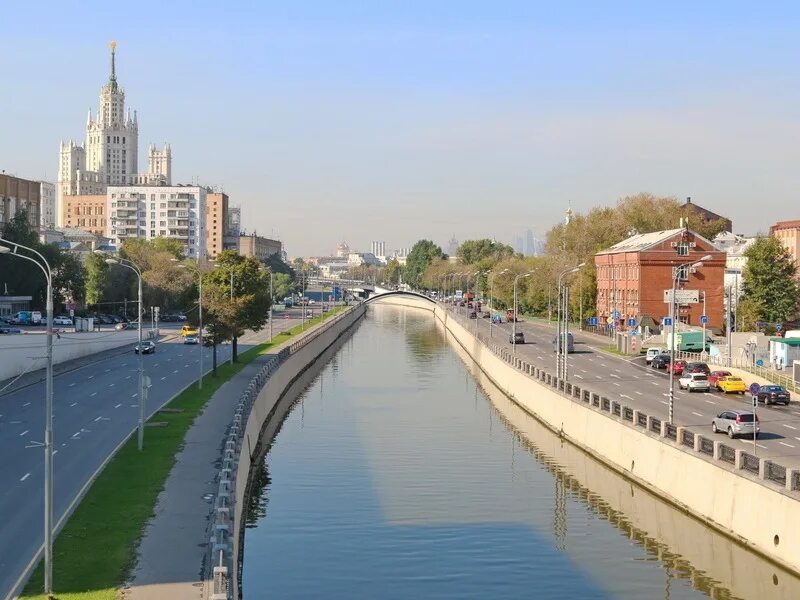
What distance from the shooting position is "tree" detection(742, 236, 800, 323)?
11425 cm

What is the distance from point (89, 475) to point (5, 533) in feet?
29.2

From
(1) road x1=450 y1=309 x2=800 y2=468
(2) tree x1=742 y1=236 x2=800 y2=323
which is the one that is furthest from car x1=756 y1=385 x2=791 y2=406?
(2) tree x1=742 y1=236 x2=800 y2=323

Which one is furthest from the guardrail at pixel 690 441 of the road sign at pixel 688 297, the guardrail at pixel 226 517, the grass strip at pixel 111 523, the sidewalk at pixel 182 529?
the road sign at pixel 688 297

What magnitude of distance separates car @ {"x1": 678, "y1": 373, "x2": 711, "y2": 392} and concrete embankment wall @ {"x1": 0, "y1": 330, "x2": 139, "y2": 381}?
4356 cm

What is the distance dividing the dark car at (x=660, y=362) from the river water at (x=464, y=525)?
62.4ft

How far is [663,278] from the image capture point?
124188 mm

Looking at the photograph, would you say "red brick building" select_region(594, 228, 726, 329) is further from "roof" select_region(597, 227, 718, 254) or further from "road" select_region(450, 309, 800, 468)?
"road" select_region(450, 309, 800, 468)

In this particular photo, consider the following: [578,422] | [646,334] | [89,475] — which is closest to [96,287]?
[646,334]

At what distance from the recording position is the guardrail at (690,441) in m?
34.9

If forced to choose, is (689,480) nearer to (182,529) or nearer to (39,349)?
(182,529)

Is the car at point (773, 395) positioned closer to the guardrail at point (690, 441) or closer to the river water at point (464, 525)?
the guardrail at point (690, 441)

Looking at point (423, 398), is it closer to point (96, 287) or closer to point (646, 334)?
point (646, 334)

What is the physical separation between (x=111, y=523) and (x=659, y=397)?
39561mm

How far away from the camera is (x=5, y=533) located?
32.0 metres
